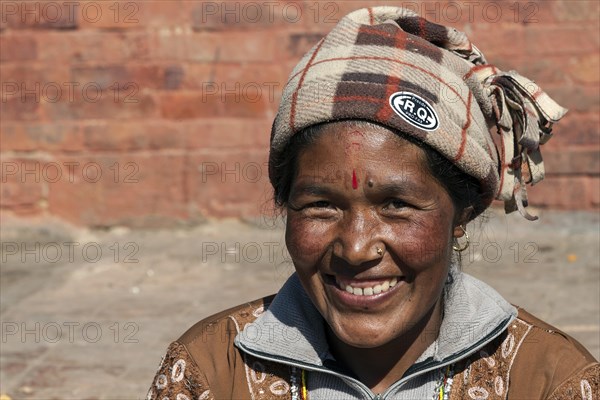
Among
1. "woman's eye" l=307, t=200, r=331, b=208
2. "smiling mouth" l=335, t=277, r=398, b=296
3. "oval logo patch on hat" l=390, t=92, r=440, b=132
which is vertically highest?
"oval logo patch on hat" l=390, t=92, r=440, b=132

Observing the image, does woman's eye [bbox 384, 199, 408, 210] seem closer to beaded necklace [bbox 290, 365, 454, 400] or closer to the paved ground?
beaded necklace [bbox 290, 365, 454, 400]

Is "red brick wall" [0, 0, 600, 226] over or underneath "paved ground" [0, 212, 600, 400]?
over

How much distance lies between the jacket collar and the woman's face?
0.41ft

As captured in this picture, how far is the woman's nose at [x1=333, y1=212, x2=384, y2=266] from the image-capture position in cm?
252

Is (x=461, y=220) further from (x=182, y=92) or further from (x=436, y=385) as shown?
(x=182, y=92)

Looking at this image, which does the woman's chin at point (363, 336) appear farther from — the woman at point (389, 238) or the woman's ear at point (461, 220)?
the woman's ear at point (461, 220)

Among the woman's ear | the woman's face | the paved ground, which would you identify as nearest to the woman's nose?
the woman's face

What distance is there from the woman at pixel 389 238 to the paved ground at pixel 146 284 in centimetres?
210

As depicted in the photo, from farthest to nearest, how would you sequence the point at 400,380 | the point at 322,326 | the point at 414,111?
the point at 322,326
the point at 400,380
the point at 414,111

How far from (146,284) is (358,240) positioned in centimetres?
401

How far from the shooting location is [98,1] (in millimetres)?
6953

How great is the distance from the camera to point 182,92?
23.0ft

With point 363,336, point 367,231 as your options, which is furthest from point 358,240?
point 363,336

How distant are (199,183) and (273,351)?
4412 millimetres
